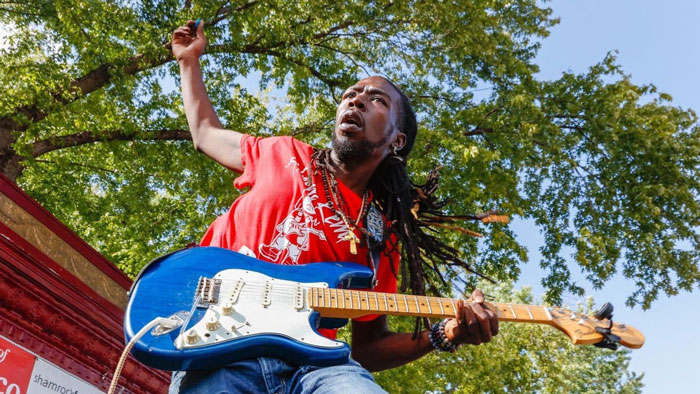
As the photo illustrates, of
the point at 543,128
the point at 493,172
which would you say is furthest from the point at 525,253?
the point at 543,128

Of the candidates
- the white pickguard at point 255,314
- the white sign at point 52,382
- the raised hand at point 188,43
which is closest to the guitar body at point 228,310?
the white pickguard at point 255,314

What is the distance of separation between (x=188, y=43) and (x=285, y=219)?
1122mm

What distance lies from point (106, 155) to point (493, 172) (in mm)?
7097

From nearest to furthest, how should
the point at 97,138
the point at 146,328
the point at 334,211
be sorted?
the point at 146,328, the point at 334,211, the point at 97,138

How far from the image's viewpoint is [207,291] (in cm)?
185

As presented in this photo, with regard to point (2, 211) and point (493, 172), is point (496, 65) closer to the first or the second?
point (493, 172)

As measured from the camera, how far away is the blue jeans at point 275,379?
1640 mm

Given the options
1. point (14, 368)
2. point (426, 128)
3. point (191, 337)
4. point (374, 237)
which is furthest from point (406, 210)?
point (426, 128)

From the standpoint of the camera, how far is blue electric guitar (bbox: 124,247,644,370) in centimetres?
167

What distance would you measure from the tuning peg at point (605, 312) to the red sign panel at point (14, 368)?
146 inches

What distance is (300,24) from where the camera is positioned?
32.6ft

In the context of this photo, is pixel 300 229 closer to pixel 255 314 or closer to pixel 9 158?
pixel 255 314

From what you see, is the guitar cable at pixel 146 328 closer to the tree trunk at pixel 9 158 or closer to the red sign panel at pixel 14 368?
the red sign panel at pixel 14 368

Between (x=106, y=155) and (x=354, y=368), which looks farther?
(x=106, y=155)
